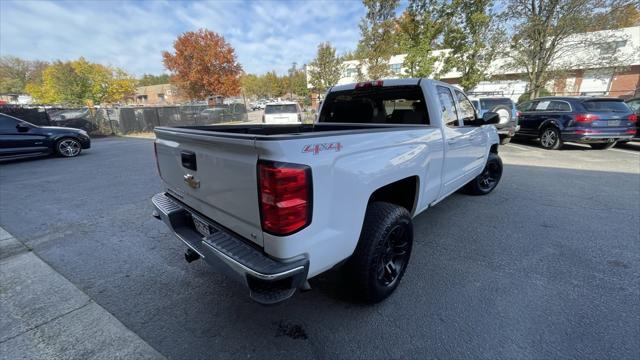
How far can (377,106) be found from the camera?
12.0 ft

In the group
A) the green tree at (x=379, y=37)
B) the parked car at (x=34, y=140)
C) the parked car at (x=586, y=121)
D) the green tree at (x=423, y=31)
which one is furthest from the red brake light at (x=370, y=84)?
the green tree at (x=379, y=37)

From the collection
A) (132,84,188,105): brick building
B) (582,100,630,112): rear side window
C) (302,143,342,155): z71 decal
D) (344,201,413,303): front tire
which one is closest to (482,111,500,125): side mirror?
(344,201,413,303): front tire

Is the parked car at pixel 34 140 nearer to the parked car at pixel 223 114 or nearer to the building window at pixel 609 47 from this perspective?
the parked car at pixel 223 114

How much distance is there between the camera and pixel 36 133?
866cm

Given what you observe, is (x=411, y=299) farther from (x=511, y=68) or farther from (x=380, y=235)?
(x=511, y=68)

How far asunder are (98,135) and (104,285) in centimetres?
1878

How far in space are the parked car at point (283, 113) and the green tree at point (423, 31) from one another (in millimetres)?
8833

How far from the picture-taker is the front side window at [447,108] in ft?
10.5

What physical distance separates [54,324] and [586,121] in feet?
39.9

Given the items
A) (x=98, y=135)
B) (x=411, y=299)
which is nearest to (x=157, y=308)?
(x=411, y=299)

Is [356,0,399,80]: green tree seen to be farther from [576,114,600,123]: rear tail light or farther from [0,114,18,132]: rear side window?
[0,114,18,132]: rear side window

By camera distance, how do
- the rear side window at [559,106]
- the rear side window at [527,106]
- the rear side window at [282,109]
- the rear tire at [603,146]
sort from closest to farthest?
the rear side window at [559,106]
the rear tire at [603,146]
the rear side window at [527,106]
the rear side window at [282,109]

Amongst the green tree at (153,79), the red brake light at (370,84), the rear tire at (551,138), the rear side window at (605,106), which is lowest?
the rear tire at (551,138)

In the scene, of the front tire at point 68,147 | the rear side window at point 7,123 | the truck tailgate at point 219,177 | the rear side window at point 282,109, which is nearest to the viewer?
the truck tailgate at point 219,177
